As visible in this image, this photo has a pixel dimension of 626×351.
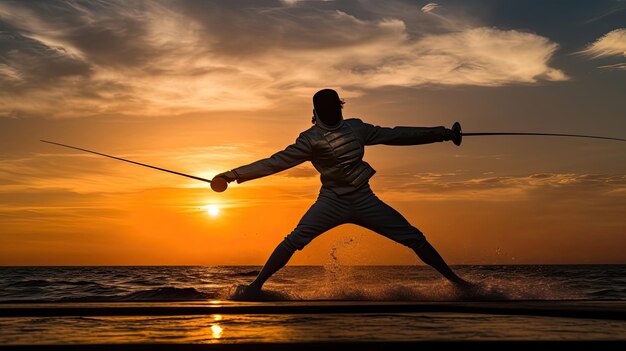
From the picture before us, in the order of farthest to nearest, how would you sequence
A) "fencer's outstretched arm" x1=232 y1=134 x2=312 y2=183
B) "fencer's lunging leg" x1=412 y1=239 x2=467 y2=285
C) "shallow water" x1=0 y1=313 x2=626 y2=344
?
"fencer's lunging leg" x1=412 y1=239 x2=467 y2=285 → "fencer's outstretched arm" x1=232 y1=134 x2=312 y2=183 → "shallow water" x1=0 y1=313 x2=626 y2=344

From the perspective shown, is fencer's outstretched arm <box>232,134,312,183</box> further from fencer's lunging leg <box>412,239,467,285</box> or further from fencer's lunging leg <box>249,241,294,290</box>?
fencer's lunging leg <box>412,239,467,285</box>

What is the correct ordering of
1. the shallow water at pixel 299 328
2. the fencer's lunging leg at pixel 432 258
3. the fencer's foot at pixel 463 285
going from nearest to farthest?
the shallow water at pixel 299 328
the fencer's lunging leg at pixel 432 258
the fencer's foot at pixel 463 285

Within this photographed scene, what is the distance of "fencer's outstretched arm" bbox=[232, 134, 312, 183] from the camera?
10398mm

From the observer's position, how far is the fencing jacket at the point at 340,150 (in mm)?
10430

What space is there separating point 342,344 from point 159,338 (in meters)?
1.34

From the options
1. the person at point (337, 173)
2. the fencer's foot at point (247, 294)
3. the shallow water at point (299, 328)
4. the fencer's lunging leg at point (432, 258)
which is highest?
the person at point (337, 173)

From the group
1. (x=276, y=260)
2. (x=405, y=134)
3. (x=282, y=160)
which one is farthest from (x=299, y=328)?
(x=405, y=134)

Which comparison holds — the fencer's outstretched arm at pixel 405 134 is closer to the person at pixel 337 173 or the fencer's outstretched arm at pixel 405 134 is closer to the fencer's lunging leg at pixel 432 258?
the person at pixel 337 173

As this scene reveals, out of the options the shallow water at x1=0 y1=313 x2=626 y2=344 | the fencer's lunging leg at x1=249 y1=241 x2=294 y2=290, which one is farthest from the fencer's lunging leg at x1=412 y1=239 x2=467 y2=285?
the shallow water at x1=0 y1=313 x2=626 y2=344

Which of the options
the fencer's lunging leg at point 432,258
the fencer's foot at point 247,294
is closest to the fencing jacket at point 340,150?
the fencer's lunging leg at point 432,258

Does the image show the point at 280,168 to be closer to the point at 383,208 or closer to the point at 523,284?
the point at 383,208

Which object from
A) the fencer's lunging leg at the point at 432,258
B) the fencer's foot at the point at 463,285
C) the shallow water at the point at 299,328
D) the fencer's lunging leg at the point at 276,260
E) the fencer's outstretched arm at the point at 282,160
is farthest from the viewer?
the fencer's foot at the point at 463,285

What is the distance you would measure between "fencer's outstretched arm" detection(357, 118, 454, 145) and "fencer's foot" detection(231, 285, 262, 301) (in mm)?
2582

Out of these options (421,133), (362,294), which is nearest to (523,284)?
(362,294)
